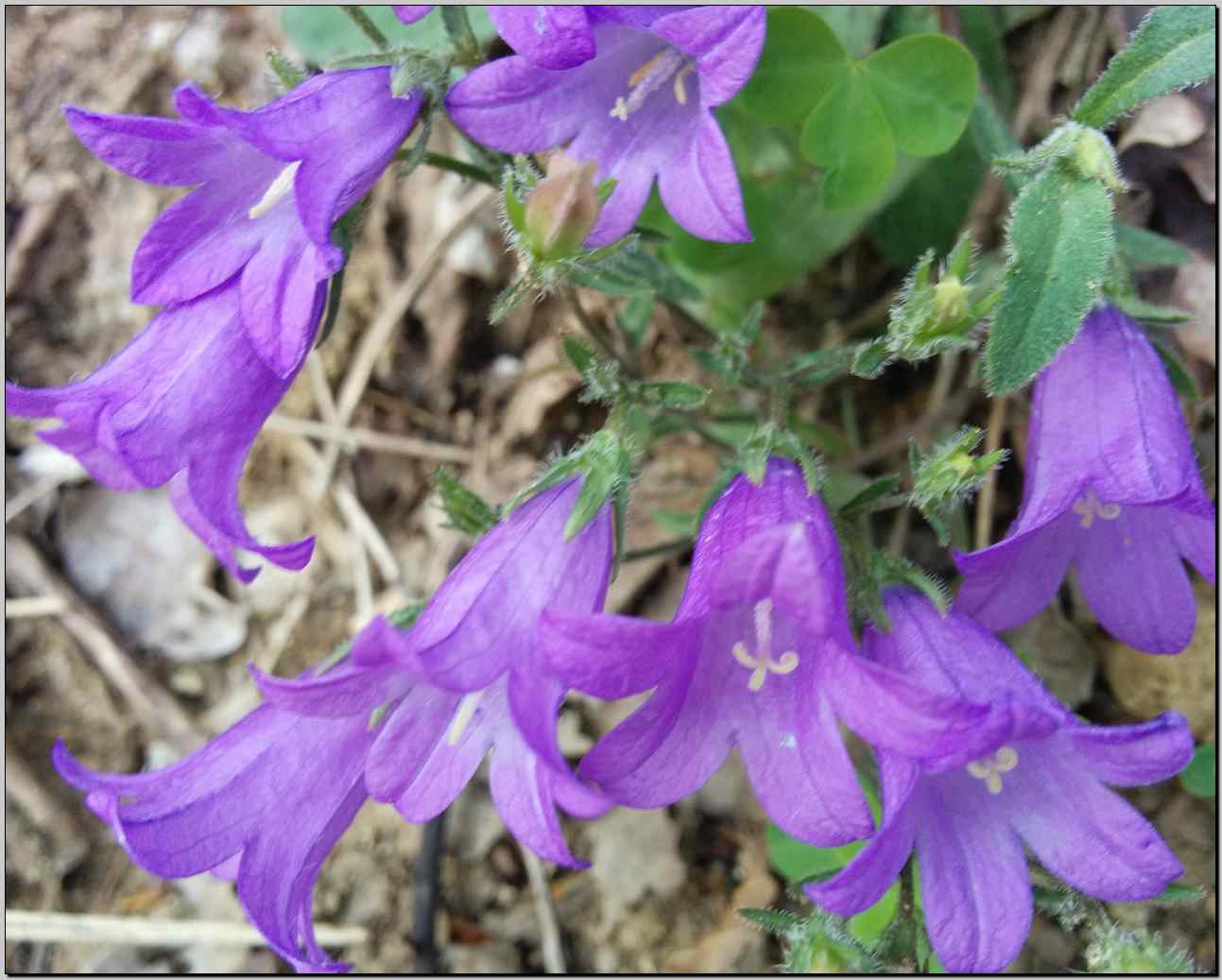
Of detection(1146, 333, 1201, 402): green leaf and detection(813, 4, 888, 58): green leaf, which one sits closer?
detection(1146, 333, 1201, 402): green leaf

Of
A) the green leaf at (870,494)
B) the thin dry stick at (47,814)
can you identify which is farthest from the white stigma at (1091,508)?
the thin dry stick at (47,814)

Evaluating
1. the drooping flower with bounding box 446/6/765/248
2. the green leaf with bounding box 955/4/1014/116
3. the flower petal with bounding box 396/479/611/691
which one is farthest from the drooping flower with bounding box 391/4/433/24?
the green leaf with bounding box 955/4/1014/116

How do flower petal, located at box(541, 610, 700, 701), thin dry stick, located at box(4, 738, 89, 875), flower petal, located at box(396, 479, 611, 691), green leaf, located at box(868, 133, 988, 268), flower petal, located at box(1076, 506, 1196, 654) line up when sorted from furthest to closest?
thin dry stick, located at box(4, 738, 89, 875)
green leaf, located at box(868, 133, 988, 268)
flower petal, located at box(1076, 506, 1196, 654)
flower petal, located at box(396, 479, 611, 691)
flower petal, located at box(541, 610, 700, 701)

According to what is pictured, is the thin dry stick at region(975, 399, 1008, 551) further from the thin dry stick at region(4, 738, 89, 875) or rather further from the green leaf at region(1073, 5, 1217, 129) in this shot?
the thin dry stick at region(4, 738, 89, 875)

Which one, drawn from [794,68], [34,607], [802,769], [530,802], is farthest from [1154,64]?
[34,607]

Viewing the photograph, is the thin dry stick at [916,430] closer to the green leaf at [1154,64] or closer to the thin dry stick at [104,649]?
the green leaf at [1154,64]

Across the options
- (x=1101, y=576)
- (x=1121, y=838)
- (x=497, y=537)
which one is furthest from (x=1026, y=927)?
(x=497, y=537)
